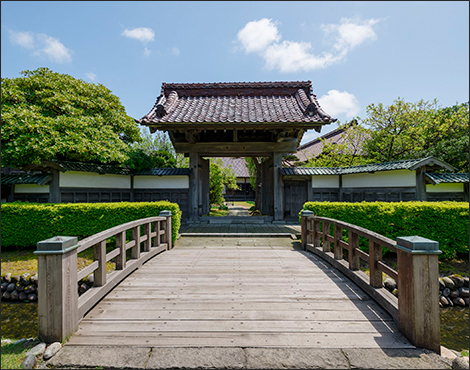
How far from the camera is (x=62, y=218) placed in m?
6.95

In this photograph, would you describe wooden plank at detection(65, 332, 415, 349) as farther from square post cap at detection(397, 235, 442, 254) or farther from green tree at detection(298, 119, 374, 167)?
green tree at detection(298, 119, 374, 167)

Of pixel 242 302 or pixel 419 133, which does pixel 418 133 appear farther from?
pixel 242 302

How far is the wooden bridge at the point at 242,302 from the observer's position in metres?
2.41

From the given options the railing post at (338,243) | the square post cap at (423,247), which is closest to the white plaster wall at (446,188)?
the railing post at (338,243)

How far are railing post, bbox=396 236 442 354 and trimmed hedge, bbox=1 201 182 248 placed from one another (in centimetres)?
575

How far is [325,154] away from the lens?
47.3 ft

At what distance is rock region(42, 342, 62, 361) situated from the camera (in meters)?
2.22

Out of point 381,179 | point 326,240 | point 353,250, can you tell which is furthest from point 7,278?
point 381,179

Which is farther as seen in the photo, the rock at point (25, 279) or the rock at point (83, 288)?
the rock at point (83, 288)

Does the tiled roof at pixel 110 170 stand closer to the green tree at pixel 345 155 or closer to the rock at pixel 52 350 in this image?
the rock at pixel 52 350

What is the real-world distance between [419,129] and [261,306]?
38.6ft

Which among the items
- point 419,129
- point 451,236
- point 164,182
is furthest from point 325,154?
point 164,182

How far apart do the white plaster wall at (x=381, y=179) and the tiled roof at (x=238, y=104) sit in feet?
11.5

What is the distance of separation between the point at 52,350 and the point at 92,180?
820 centimetres
